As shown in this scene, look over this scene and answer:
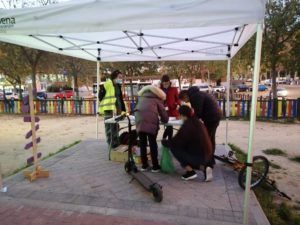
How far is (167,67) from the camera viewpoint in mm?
32625

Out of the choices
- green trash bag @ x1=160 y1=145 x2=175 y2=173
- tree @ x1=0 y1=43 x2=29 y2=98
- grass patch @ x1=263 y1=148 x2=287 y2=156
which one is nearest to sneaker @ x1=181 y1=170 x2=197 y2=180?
green trash bag @ x1=160 y1=145 x2=175 y2=173

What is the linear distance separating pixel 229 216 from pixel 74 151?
174 inches

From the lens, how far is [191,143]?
4.98m

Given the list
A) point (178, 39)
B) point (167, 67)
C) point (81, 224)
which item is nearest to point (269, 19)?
point (178, 39)

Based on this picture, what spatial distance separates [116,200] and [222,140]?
19.3 ft

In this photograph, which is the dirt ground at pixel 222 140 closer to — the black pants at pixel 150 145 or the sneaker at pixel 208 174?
the sneaker at pixel 208 174

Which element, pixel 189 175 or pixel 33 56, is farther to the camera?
pixel 33 56

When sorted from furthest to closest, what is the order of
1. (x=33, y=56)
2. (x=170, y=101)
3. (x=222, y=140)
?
1. (x=33, y=56)
2. (x=222, y=140)
3. (x=170, y=101)

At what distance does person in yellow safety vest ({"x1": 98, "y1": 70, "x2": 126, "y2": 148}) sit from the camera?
6934 mm

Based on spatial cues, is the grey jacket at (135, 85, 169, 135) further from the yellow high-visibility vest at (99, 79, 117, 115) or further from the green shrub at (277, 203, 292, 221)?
the green shrub at (277, 203, 292, 221)

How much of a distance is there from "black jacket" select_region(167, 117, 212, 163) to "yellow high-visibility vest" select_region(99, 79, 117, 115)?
2412 millimetres

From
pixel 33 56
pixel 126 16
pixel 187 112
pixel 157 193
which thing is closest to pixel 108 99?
pixel 187 112

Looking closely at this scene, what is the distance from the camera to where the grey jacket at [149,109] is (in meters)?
5.25

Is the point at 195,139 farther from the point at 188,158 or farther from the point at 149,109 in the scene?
the point at 149,109
